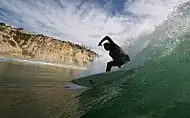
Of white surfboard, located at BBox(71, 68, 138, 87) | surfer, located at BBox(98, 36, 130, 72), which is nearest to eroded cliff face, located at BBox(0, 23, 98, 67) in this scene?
white surfboard, located at BBox(71, 68, 138, 87)

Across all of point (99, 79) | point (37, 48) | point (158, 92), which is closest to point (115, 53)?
point (99, 79)

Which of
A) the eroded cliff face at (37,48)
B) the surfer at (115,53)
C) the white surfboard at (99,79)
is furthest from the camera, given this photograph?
the eroded cliff face at (37,48)

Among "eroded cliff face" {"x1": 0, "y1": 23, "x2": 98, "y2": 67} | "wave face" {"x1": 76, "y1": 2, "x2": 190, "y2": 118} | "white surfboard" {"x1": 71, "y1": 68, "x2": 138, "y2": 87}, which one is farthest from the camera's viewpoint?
"eroded cliff face" {"x1": 0, "y1": 23, "x2": 98, "y2": 67}

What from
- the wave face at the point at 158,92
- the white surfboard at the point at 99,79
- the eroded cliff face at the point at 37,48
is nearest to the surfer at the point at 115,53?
the white surfboard at the point at 99,79

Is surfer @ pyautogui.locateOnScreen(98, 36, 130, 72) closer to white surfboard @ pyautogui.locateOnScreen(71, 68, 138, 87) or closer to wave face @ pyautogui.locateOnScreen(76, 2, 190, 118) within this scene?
white surfboard @ pyautogui.locateOnScreen(71, 68, 138, 87)

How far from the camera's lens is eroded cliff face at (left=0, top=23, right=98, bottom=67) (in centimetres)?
8499

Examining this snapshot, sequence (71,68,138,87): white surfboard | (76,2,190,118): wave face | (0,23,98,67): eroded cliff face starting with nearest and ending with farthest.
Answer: (76,2,190,118): wave face, (71,68,138,87): white surfboard, (0,23,98,67): eroded cliff face

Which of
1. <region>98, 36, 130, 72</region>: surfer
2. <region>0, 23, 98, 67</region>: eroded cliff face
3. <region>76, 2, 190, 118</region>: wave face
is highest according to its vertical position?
<region>0, 23, 98, 67</region>: eroded cliff face

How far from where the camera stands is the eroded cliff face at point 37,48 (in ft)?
279

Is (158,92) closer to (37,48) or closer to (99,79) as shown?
(99,79)

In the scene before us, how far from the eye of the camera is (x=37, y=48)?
100m

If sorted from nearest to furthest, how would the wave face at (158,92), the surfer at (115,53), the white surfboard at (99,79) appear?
the wave face at (158,92) < the white surfboard at (99,79) < the surfer at (115,53)

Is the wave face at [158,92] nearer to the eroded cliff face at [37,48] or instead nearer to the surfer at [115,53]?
the surfer at [115,53]

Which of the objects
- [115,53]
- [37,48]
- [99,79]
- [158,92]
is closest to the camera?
[158,92]
